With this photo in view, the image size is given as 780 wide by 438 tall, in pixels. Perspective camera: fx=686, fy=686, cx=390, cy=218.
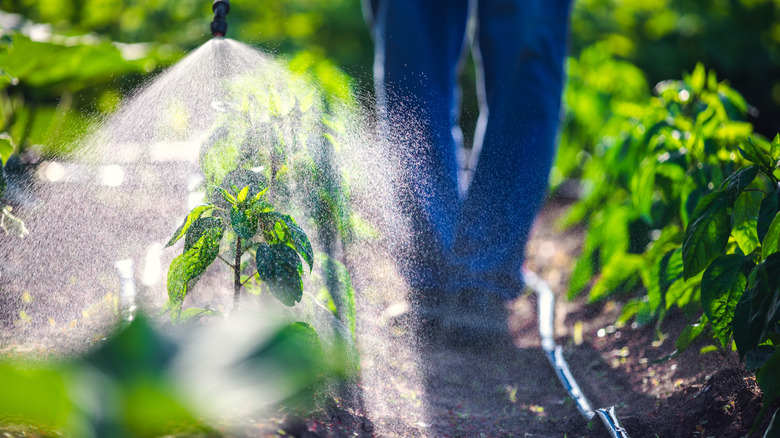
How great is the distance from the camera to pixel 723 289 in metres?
1.25

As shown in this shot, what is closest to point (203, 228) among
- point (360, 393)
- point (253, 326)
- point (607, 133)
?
point (253, 326)

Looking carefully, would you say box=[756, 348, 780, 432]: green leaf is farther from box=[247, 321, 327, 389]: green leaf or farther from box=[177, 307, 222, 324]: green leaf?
box=[177, 307, 222, 324]: green leaf

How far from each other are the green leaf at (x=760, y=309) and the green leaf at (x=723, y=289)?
6.0 inches

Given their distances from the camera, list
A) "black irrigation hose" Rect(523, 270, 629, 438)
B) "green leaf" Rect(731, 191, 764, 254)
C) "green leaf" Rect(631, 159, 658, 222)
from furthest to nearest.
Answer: "green leaf" Rect(631, 159, 658, 222) < "black irrigation hose" Rect(523, 270, 629, 438) < "green leaf" Rect(731, 191, 764, 254)

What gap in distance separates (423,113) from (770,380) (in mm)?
1578

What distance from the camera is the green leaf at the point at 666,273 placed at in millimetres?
1596

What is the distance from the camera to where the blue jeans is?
219 centimetres

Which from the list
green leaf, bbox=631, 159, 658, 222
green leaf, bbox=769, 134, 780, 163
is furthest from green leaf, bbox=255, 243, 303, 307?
green leaf, bbox=631, 159, 658, 222

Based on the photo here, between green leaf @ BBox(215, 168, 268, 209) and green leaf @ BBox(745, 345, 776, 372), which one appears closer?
green leaf @ BBox(745, 345, 776, 372)

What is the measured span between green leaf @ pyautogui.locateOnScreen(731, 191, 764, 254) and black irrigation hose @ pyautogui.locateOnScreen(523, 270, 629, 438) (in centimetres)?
44

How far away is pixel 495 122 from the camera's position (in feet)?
7.93

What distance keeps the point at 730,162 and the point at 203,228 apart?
1.41 meters

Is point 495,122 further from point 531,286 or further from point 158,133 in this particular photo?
point 158,133

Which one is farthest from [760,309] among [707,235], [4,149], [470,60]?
[470,60]
